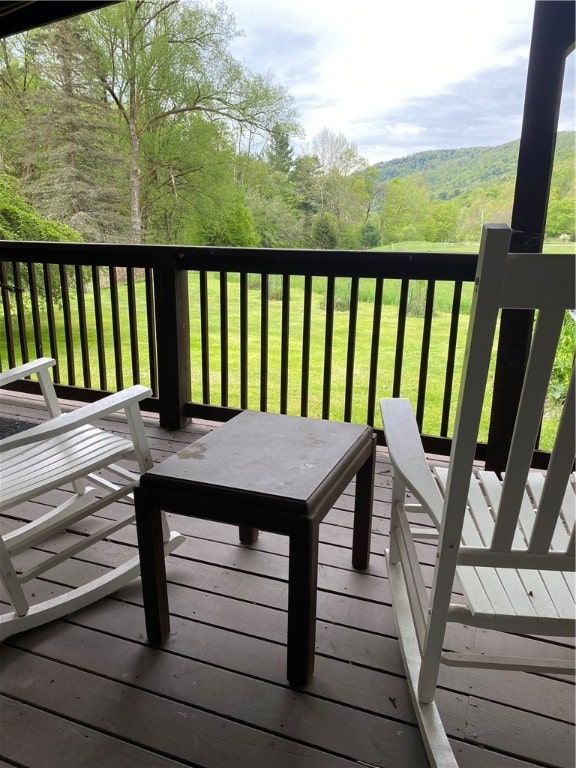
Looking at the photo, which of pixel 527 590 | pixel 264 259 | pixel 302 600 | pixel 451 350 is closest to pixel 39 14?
pixel 264 259

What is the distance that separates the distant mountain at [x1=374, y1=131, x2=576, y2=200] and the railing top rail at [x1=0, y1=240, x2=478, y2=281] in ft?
11.2

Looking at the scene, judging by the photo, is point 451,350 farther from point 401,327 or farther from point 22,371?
point 22,371

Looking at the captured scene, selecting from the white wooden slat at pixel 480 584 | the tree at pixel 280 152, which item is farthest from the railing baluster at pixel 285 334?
the tree at pixel 280 152

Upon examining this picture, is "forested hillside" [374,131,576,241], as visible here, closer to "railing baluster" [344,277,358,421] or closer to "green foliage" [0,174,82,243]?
"railing baluster" [344,277,358,421]

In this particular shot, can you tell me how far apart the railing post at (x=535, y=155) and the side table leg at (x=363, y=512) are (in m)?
0.95

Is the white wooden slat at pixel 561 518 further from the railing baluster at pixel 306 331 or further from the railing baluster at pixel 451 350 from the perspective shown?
the railing baluster at pixel 306 331

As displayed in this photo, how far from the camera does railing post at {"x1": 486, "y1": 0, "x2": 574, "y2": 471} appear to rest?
6.21 feet

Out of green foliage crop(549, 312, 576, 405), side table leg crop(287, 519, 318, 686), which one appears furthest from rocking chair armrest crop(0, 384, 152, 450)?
green foliage crop(549, 312, 576, 405)

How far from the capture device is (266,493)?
1.25 metres

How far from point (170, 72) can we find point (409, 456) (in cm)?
930

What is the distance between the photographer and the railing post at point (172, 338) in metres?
2.80


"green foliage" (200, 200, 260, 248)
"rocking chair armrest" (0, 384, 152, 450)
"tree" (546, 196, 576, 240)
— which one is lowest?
"rocking chair armrest" (0, 384, 152, 450)

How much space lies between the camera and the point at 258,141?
8.44 m

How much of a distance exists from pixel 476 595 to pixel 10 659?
1.23 metres
